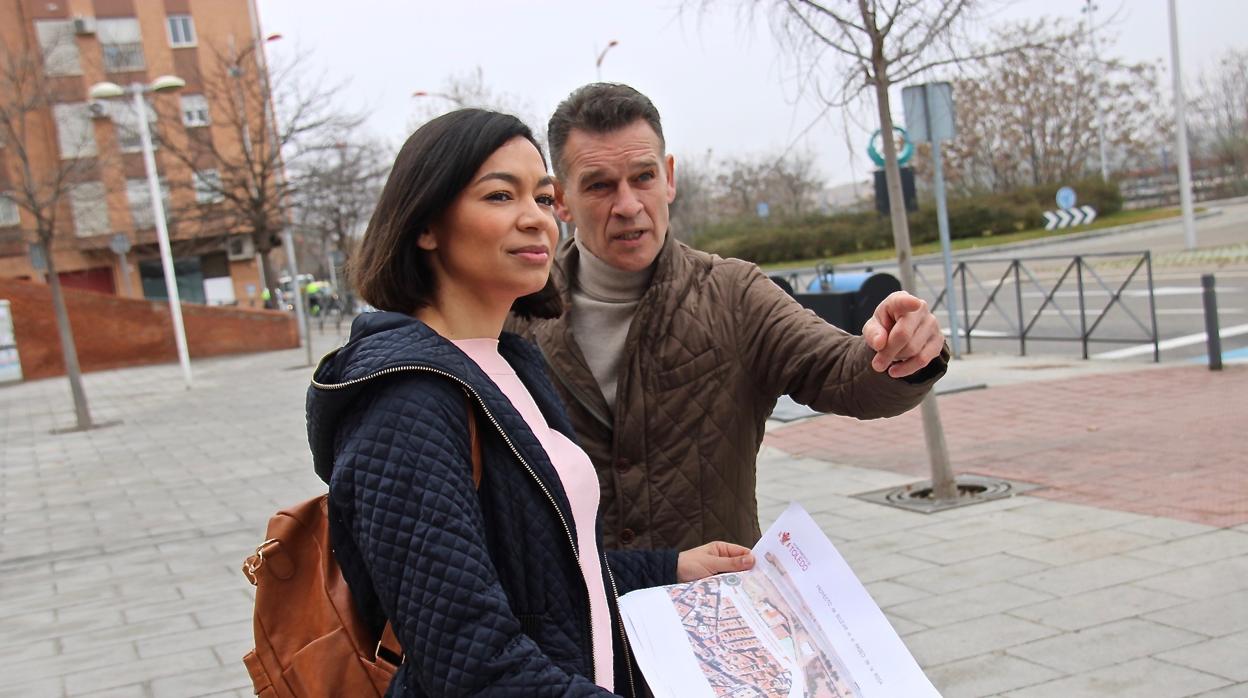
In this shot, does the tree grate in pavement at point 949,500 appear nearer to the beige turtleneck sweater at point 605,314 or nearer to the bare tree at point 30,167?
the beige turtleneck sweater at point 605,314

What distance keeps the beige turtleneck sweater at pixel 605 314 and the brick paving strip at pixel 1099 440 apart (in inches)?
177

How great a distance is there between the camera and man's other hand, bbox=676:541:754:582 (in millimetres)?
1926

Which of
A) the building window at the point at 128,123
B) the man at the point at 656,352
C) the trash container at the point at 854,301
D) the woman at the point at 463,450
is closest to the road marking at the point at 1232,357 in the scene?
the trash container at the point at 854,301

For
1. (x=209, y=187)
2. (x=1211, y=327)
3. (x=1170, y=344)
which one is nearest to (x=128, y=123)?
(x=209, y=187)

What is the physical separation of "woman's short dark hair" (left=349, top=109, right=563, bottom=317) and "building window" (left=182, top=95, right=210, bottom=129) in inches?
1757

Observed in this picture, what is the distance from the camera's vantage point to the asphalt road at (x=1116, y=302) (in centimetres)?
1333

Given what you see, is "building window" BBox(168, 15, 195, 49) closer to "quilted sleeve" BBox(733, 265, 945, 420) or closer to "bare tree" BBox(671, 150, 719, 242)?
"bare tree" BBox(671, 150, 719, 242)

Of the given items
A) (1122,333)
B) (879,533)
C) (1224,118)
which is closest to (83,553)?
(879,533)

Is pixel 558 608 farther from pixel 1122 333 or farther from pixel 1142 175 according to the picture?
pixel 1142 175

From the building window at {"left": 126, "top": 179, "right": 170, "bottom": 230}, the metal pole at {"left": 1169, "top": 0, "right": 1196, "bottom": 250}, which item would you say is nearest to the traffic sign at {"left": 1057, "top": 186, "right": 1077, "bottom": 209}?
the metal pole at {"left": 1169, "top": 0, "right": 1196, "bottom": 250}

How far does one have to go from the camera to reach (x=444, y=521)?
4.52ft

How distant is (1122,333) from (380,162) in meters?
26.0

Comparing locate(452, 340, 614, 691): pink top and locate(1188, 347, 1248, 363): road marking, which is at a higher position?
locate(452, 340, 614, 691): pink top

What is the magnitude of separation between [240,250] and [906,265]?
40.9m
